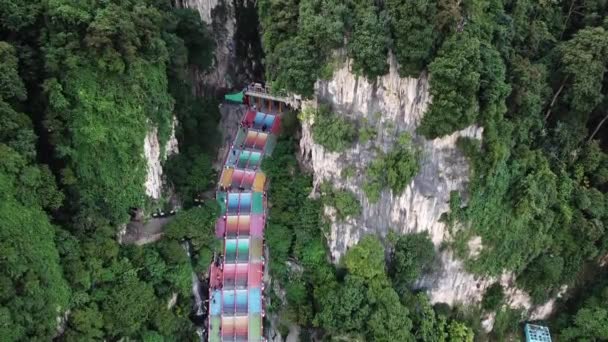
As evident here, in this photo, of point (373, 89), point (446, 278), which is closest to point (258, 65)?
point (373, 89)

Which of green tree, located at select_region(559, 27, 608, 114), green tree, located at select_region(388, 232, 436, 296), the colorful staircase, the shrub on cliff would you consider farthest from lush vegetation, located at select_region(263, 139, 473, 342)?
green tree, located at select_region(559, 27, 608, 114)

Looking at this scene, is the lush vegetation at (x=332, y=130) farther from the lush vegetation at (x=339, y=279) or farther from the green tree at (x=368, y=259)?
the green tree at (x=368, y=259)

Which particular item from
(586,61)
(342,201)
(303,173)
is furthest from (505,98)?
(303,173)

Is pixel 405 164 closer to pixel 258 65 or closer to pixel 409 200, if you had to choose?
pixel 409 200

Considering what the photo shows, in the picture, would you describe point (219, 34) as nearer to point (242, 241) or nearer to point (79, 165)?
point (242, 241)

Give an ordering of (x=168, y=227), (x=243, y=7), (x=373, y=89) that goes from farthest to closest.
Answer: (x=243, y=7) < (x=168, y=227) < (x=373, y=89)
